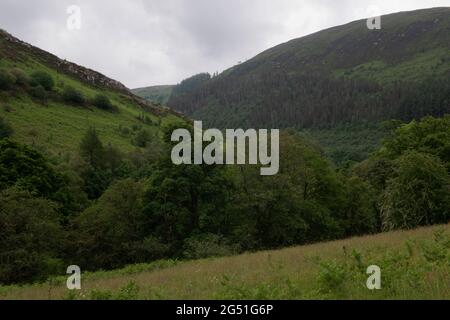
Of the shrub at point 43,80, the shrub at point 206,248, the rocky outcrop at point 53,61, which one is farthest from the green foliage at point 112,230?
the rocky outcrop at point 53,61

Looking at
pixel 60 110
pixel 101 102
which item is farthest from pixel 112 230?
pixel 101 102

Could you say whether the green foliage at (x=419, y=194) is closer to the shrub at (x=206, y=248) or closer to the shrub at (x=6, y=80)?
the shrub at (x=206, y=248)

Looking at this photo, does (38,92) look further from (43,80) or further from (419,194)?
(419,194)

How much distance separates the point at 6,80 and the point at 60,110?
995 centimetres

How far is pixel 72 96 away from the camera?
3580 inches

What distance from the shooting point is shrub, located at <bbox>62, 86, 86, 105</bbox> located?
90312 millimetres

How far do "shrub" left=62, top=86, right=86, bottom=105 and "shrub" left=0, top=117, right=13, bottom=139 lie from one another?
29.0m

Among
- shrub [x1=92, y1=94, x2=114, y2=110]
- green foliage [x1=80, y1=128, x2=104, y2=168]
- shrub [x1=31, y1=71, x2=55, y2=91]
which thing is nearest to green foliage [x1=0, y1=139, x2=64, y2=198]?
green foliage [x1=80, y1=128, x2=104, y2=168]

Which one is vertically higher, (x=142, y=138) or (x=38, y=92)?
(x=38, y=92)

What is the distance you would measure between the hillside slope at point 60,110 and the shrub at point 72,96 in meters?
0.50

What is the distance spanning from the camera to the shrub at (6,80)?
259 ft
